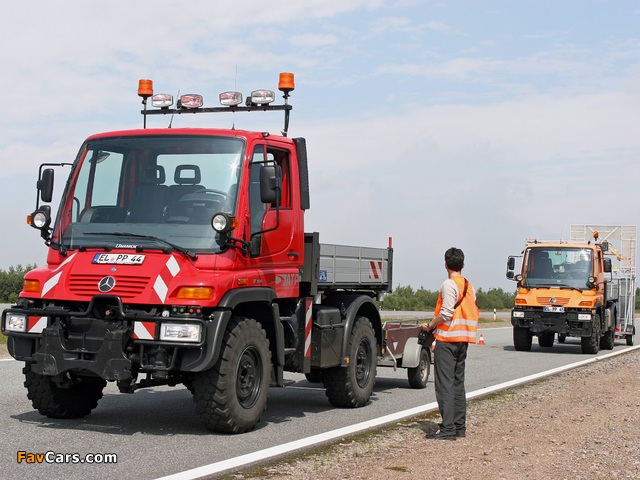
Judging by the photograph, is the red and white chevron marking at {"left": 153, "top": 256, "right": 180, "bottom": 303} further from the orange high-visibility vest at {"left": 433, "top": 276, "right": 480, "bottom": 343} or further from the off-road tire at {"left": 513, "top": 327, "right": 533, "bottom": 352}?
the off-road tire at {"left": 513, "top": 327, "right": 533, "bottom": 352}

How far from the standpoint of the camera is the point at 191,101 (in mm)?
11062

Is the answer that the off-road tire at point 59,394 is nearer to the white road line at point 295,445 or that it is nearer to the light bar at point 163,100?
the white road line at point 295,445

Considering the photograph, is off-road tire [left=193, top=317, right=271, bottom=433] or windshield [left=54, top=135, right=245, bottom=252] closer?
off-road tire [left=193, top=317, right=271, bottom=433]

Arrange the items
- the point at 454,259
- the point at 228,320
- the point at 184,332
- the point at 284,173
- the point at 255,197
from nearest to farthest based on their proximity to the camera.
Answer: the point at 184,332
the point at 228,320
the point at 454,259
the point at 255,197
the point at 284,173

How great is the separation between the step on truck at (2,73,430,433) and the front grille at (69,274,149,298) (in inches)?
0.5

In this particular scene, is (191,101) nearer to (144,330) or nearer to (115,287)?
(115,287)

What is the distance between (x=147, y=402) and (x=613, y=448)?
5.24 metres

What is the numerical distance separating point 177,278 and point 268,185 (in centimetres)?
125

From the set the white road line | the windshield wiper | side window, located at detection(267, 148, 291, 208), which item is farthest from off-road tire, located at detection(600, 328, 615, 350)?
the windshield wiper

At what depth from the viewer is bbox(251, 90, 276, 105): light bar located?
10.8 meters

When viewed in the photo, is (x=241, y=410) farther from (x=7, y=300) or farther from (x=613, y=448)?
(x=7, y=300)

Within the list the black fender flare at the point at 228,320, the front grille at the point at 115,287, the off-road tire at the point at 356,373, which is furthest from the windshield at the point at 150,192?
the off-road tire at the point at 356,373

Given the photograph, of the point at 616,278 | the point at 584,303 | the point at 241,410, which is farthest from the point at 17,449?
the point at 616,278

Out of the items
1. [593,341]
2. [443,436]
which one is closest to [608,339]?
[593,341]
